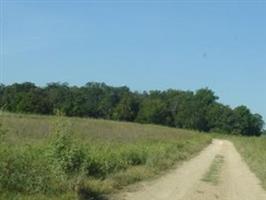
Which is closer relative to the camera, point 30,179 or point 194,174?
point 30,179

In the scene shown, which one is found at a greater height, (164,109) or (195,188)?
(164,109)

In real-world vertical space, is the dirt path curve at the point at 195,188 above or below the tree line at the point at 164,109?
below

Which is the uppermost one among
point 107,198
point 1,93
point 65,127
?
point 1,93

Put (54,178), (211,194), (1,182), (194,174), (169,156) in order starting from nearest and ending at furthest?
(1,182) < (54,178) < (211,194) < (194,174) < (169,156)

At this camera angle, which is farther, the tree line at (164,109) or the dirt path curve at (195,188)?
the tree line at (164,109)

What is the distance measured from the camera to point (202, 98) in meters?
165

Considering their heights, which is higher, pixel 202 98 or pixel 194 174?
pixel 202 98

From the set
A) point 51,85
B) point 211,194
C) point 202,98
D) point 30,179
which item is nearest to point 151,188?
point 211,194

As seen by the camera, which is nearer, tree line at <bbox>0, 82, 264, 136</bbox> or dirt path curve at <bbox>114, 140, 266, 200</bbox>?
dirt path curve at <bbox>114, 140, 266, 200</bbox>

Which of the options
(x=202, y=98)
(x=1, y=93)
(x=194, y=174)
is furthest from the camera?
(x=202, y=98)

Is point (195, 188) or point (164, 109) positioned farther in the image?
point (164, 109)

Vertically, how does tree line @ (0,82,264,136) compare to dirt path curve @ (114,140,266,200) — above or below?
above

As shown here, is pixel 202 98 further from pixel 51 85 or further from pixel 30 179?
pixel 30 179

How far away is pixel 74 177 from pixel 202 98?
150158 millimetres
